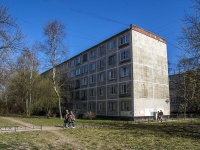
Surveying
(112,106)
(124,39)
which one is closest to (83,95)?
(112,106)

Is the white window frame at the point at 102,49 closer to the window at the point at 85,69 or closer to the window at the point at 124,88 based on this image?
the window at the point at 85,69

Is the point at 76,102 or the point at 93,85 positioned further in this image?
the point at 76,102

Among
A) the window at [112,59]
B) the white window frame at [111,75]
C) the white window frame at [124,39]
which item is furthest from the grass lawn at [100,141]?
the window at [112,59]

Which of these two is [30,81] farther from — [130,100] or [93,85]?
[130,100]

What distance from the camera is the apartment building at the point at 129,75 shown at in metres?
37.9

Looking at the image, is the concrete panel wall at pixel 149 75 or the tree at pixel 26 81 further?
the tree at pixel 26 81

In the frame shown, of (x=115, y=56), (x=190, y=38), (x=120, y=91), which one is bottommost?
(x=120, y=91)

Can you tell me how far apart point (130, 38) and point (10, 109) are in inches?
1239

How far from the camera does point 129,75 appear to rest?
38094 millimetres

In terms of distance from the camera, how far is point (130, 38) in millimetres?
38406

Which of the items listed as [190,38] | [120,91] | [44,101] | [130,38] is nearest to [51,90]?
[44,101]

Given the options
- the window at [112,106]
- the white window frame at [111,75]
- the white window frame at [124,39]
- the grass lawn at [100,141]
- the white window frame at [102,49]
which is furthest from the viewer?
the white window frame at [102,49]

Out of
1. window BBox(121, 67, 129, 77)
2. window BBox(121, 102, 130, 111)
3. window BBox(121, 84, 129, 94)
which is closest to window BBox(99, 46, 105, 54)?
window BBox(121, 67, 129, 77)

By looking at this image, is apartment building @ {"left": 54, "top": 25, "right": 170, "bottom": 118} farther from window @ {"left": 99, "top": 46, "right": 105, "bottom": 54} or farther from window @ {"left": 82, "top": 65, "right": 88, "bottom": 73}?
window @ {"left": 82, "top": 65, "right": 88, "bottom": 73}
